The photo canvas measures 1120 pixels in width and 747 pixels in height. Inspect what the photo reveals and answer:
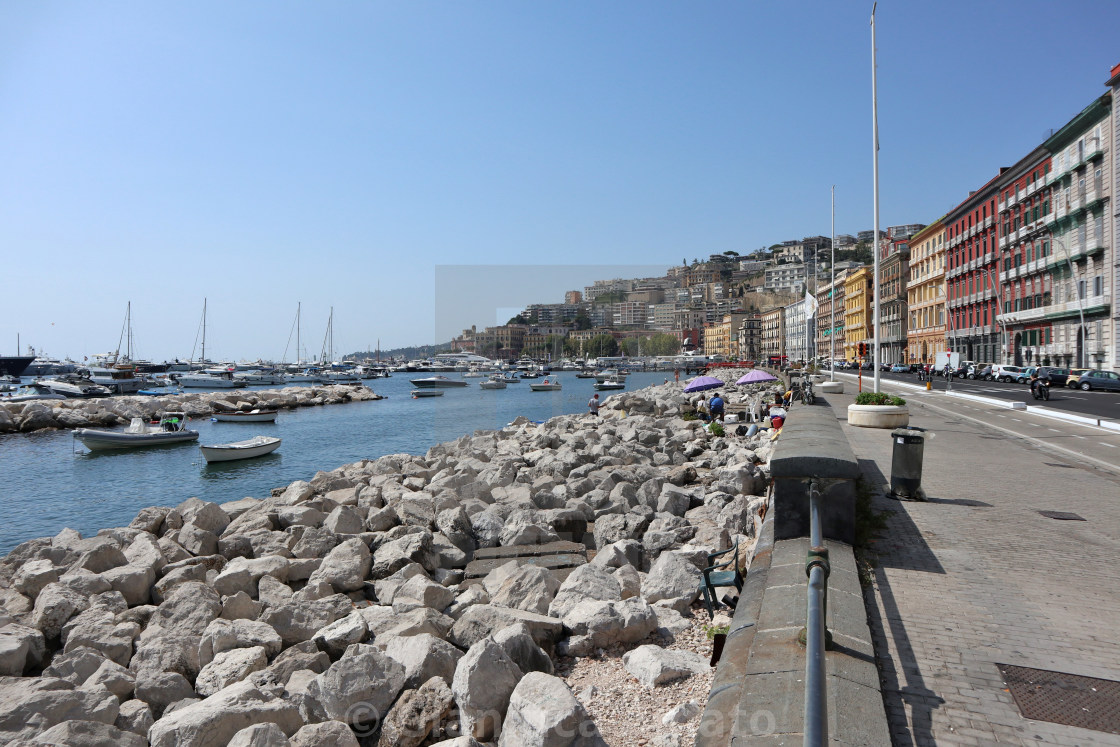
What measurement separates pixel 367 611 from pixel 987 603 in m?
5.72

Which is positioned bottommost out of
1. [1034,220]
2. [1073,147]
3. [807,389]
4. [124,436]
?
[124,436]

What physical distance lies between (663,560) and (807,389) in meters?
15.4

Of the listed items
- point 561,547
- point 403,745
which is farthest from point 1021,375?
point 403,745

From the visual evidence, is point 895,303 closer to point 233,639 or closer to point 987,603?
point 987,603

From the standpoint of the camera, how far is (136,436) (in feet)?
103

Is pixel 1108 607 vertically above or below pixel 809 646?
below

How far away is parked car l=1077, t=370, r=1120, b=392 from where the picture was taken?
32.9m

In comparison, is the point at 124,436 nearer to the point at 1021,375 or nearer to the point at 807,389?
the point at 807,389

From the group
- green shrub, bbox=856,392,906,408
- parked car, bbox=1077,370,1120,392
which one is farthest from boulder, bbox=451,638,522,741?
parked car, bbox=1077,370,1120,392

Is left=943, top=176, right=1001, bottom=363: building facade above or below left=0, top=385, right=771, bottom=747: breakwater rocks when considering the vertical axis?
above

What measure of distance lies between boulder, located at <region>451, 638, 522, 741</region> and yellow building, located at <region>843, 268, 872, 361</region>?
90250mm

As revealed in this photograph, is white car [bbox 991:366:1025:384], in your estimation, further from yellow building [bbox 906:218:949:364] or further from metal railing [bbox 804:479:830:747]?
metal railing [bbox 804:479:830:747]

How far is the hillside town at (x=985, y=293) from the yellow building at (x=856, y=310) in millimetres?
278

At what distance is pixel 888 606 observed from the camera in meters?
4.66
